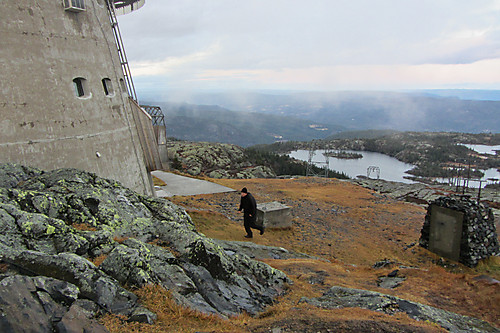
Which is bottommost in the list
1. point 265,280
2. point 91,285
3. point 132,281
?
point 265,280

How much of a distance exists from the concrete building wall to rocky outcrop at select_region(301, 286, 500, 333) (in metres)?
9.24

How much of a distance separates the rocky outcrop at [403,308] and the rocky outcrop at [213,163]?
41009mm

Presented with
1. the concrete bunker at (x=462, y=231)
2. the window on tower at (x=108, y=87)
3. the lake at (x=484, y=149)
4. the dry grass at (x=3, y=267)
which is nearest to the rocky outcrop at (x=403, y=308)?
the dry grass at (x=3, y=267)

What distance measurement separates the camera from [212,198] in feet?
75.0

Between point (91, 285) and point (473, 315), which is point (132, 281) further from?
point (473, 315)

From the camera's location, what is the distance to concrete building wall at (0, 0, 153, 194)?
9203 millimetres

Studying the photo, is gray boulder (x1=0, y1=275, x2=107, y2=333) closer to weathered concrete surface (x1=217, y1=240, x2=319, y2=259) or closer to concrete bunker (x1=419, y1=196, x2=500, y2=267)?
weathered concrete surface (x1=217, y1=240, x2=319, y2=259)

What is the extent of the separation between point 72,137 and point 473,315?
512 inches

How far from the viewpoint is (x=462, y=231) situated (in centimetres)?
1409

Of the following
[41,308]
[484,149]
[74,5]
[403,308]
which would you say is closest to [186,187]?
[74,5]

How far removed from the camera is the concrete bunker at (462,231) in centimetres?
1388

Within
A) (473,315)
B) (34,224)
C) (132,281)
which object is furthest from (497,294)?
(34,224)

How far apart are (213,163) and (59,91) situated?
45.9 meters

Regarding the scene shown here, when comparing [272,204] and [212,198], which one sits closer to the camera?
[272,204]
